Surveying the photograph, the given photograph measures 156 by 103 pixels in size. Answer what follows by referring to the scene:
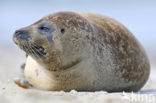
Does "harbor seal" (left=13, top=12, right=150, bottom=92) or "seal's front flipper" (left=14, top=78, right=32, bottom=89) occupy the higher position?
"harbor seal" (left=13, top=12, right=150, bottom=92)

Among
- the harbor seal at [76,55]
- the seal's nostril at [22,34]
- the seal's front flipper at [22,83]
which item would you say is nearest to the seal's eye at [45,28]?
the harbor seal at [76,55]

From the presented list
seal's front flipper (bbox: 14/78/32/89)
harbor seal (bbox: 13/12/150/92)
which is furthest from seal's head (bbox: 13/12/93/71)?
seal's front flipper (bbox: 14/78/32/89)

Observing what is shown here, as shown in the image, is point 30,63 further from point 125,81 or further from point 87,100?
point 87,100

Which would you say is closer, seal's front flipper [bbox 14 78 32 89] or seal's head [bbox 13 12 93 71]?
seal's head [bbox 13 12 93 71]

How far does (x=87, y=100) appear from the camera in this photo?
16.3 feet

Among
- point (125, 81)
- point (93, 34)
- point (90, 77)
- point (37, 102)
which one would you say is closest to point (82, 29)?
point (93, 34)

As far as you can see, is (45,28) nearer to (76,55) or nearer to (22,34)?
(22,34)

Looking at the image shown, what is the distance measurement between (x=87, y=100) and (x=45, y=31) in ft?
4.16

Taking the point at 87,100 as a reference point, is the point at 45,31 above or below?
above

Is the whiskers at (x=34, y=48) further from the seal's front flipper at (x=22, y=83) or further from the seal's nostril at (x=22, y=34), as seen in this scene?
the seal's front flipper at (x=22, y=83)

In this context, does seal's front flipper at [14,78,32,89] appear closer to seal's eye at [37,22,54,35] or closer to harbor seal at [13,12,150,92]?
harbor seal at [13,12,150,92]

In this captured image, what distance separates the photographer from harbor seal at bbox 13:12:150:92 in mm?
5762

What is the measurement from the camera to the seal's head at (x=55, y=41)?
575 cm

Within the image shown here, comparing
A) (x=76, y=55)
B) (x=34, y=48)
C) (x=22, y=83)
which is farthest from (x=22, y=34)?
(x=22, y=83)
